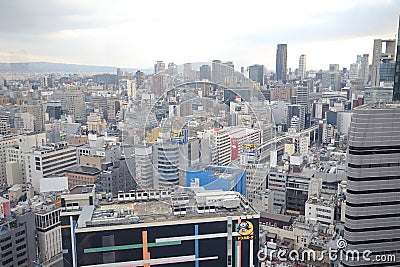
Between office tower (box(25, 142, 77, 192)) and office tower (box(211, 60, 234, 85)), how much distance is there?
14.9 feet

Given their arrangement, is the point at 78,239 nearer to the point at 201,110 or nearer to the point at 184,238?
the point at 184,238

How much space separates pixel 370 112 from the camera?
325cm

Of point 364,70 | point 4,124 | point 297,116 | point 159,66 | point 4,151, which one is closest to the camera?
point 159,66

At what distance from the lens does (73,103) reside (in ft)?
40.8

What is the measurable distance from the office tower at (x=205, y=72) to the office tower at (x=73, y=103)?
8.22 m

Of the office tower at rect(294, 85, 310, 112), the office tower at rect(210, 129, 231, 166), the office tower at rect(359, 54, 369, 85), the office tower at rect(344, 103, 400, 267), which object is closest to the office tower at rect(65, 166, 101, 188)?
the office tower at rect(210, 129, 231, 166)

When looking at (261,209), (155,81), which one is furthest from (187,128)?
(261,209)

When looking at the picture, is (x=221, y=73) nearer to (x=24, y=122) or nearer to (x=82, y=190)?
(x=82, y=190)

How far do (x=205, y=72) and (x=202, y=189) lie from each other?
1341mm

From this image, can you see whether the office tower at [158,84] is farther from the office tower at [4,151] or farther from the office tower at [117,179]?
the office tower at [4,151]

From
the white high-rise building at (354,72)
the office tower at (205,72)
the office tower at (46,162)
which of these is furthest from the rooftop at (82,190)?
the white high-rise building at (354,72)

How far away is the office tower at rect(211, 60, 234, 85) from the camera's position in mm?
3742

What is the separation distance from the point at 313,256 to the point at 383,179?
49.2 inches

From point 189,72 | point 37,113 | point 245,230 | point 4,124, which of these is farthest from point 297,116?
point 245,230
